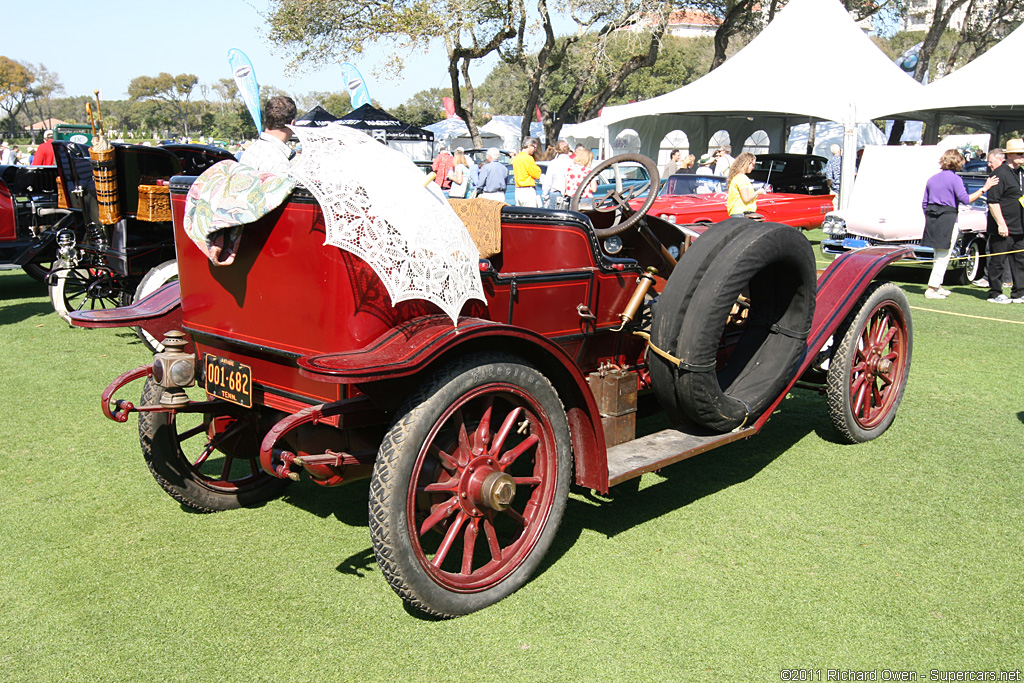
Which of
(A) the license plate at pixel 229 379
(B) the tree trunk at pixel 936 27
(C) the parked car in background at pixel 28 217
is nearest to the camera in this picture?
(A) the license plate at pixel 229 379

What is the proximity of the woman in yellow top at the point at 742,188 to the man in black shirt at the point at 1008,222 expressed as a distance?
372 cm

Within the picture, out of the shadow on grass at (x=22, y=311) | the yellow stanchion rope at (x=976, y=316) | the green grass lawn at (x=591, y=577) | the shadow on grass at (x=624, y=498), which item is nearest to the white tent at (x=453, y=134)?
the shadow on grass at (x=22, y=311)

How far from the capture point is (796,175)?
51.1 ft

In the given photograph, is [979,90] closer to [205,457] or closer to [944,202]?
[944,202]

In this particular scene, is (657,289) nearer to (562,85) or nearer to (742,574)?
(742,574)

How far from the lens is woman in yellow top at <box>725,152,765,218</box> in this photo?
7.92 meters

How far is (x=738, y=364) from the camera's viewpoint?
4.37m

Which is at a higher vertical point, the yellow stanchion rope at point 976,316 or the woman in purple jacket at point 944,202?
the woman in purple jacket at point 944,202

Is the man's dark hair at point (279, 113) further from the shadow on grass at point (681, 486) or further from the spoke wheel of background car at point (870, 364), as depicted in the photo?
the spoke wheel of background car at point (870, 364)

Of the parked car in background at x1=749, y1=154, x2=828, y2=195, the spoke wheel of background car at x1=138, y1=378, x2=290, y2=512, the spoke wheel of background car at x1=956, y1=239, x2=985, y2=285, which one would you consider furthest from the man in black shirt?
the spoke wheel of background car at x1=138, y1=378, x2=290, y2=512

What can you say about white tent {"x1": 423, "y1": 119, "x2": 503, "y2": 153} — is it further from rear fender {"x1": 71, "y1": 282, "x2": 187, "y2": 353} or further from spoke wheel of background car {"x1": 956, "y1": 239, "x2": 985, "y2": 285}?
rear fender {"x1": 71, "y1": 282, "x2": 187, "y2": 353}

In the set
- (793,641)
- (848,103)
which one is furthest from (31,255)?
(848,103)

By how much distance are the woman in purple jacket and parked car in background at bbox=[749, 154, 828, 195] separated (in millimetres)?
5766

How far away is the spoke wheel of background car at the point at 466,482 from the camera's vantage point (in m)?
2.71
